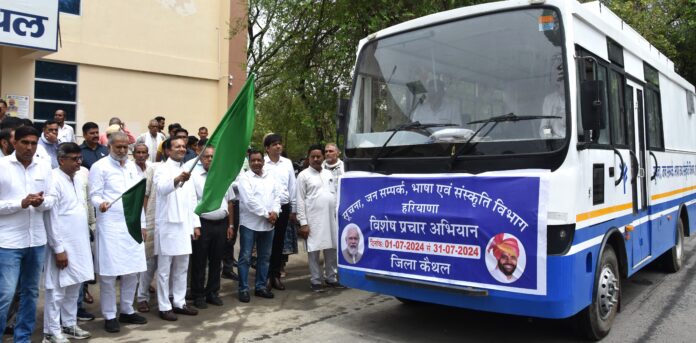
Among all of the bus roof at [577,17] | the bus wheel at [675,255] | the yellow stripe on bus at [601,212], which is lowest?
the bus wheel at [675,255]

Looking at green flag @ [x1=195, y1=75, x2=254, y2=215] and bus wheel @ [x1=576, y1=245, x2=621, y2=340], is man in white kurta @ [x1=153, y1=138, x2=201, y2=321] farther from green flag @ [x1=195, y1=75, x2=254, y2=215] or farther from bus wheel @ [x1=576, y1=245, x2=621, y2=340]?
bus wheel @ [x1=576, y1=245, x2=621, y2=340]

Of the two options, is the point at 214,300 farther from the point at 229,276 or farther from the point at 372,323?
the point at 372,323

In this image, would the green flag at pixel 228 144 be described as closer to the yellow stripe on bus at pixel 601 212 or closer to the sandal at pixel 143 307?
the sandal at pixel 143 307

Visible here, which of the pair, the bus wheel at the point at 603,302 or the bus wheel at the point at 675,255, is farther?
the bus wheel at the point at 675,255

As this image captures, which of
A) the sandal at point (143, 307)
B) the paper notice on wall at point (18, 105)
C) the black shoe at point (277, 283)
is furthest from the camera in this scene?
the paper notice on wall at point (18, 105)

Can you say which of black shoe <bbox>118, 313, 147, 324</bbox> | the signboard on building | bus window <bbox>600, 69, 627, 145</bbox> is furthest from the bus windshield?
the signboard on building

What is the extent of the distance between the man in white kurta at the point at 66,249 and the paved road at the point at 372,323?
344 mm

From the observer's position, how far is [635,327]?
17.4ft

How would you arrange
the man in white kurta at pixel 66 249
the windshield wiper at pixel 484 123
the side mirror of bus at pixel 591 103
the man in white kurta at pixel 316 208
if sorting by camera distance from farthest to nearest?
the man in white kurta at pixel 316 208 < the man in white kurta at pixel 66 249 < the windshield wiper at pixel 484 123 < the side mirror of bus at pixel 591 103

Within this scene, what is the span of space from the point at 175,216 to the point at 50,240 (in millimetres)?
1211

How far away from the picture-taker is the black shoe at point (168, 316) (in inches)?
213

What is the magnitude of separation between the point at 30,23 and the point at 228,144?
6.12 m

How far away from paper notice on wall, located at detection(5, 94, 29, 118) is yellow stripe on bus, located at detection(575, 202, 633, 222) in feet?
33.0

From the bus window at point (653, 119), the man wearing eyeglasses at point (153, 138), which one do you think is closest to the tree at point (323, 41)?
the man wearing eyeglasses at point (153, 138)
